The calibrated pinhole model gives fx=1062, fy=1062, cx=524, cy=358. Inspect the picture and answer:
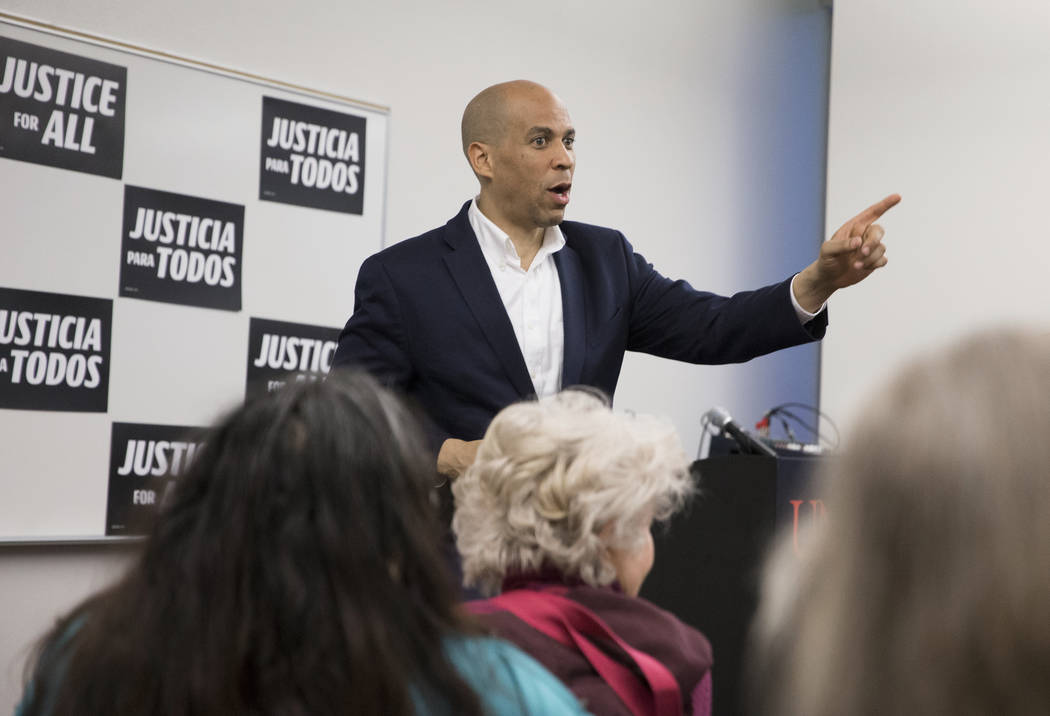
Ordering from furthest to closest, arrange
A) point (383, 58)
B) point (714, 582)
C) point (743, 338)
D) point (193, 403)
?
point (383, 58) < point (193, 403) < point (714, 582) < point (743, 338)

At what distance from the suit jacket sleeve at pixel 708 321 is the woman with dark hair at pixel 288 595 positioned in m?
1.40

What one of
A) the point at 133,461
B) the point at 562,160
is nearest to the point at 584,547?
the point at 562,160

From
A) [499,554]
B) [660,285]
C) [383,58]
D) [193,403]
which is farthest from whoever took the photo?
[383,58]

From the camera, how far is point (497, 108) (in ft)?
8.30

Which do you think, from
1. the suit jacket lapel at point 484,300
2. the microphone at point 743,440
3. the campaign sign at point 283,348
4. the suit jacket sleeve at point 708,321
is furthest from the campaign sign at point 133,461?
the microphone at point 743,440

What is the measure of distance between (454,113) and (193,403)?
1.39 metres

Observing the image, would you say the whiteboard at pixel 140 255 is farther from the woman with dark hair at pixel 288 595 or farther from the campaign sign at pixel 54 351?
the woman with dark hair at pixel 288 595

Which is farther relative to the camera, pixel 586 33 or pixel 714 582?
pixel 586 33

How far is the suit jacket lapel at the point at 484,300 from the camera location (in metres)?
2.19

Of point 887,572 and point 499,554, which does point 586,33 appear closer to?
point 499,554

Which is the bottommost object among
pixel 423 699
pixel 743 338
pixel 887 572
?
pixel 423 699

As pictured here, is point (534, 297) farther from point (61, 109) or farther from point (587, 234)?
point (61, 109)

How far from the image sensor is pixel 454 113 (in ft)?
12.4

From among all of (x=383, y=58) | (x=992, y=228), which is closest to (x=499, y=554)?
(x=383, y=58)
